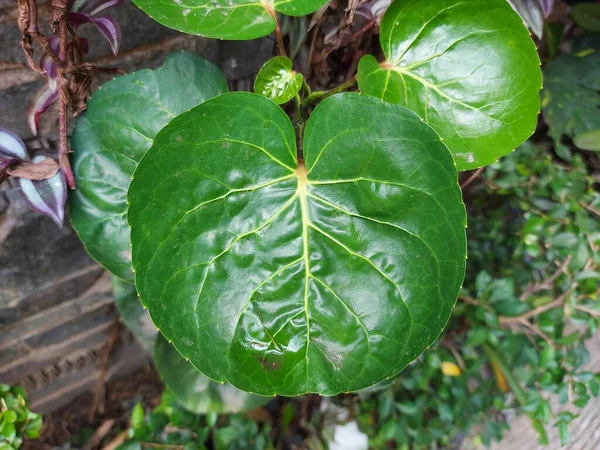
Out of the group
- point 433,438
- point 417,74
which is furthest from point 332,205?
point 433,438

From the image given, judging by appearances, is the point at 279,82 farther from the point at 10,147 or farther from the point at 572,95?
the point at 572,95

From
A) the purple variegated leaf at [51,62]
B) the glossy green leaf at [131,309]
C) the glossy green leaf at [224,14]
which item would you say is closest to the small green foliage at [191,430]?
the glossy green leaf at [131,309]

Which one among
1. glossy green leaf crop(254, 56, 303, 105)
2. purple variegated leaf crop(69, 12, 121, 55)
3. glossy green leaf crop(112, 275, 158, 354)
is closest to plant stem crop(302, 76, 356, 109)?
glossy green leaf crop(254, 56, 303, 105)

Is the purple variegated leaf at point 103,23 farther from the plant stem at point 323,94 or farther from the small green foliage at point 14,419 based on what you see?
the small green foliage at point 14,419

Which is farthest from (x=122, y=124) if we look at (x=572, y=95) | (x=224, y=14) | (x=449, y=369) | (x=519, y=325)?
(x=572, y=95)

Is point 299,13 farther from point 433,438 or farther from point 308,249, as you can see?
point 433,438

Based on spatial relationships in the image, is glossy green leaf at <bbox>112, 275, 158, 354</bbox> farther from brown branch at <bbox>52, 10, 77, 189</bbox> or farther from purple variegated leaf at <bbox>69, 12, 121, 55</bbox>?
purple variegated leaf at <bbox>69, 12, 121, 55</bbox>
